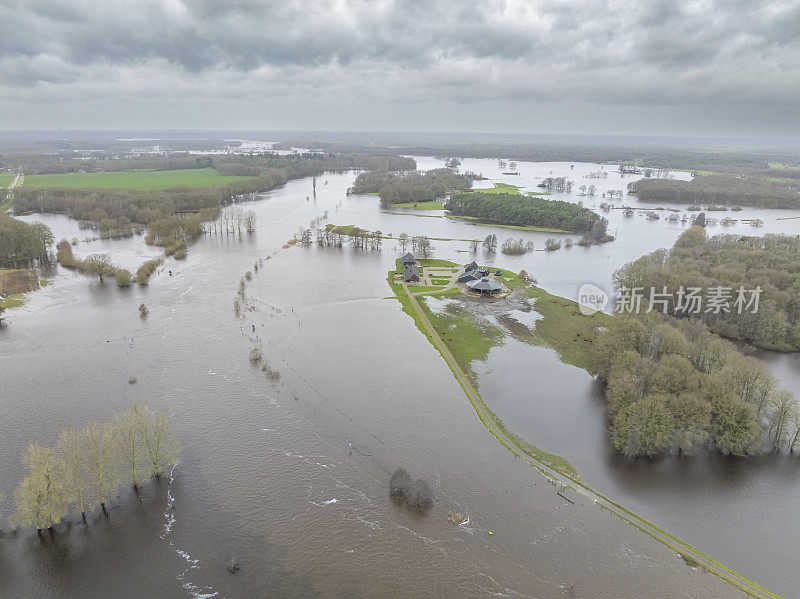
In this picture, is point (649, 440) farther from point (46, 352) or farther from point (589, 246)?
point (589, 246)

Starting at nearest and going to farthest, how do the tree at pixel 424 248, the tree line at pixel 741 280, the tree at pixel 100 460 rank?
the tree at pixel 100 460, the tree line at pixel 741 280, the tree at pixel 424 248

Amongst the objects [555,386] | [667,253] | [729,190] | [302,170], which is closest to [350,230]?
[667,253]

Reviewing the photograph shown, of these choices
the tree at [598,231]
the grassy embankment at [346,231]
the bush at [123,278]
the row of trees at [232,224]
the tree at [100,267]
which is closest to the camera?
the bush at [123,278]

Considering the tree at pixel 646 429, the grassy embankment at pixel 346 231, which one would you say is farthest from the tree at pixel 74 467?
the grassy embankment at pixel 346 231

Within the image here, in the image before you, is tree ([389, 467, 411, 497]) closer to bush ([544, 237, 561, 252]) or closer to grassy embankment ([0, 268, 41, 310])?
grassy embankment ([0, 268, 41, 310])

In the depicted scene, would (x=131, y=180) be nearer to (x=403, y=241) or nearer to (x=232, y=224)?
(x=232, y=224)

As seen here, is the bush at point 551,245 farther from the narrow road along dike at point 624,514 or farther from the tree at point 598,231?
the narrow road along dike at point 624,514

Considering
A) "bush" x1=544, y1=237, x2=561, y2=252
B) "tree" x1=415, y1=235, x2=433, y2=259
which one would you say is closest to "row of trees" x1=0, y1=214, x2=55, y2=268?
"tree" x1=415, y1=235, x2=433, y2=259
